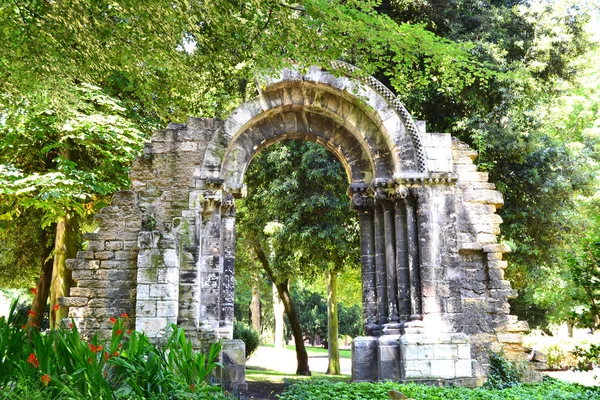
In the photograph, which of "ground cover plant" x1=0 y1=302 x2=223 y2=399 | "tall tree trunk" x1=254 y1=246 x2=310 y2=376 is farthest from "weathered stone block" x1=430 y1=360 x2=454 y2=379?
"tall tree trunk" x1=254 y1=246 x2=310 y2=376

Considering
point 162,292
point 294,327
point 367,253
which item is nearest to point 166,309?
point 162,292

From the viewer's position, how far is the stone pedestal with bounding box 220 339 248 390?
7.88 meters

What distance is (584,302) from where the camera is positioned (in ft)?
18.9

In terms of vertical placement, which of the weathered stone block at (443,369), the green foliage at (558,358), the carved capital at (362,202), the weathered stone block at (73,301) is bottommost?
the green foliage at (558,358)

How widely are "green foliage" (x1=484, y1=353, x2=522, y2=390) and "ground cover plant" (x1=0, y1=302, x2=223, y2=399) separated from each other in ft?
16.9

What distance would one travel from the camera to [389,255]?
9312mm

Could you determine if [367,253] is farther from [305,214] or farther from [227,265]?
[305,214]

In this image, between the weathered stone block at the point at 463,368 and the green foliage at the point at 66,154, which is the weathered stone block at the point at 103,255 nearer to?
A: the green foliage at the point at 66,154

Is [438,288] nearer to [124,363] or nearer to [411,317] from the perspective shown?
[411,317]

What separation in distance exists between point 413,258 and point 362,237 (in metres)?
1.24

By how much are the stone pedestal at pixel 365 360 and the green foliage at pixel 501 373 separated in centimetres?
172

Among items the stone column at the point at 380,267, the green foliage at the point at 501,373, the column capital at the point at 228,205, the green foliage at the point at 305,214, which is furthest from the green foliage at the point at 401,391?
the green foliage at the point at 305,214

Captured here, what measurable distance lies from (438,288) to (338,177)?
18.7ft

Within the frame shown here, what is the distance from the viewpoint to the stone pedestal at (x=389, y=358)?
852 centimetres
